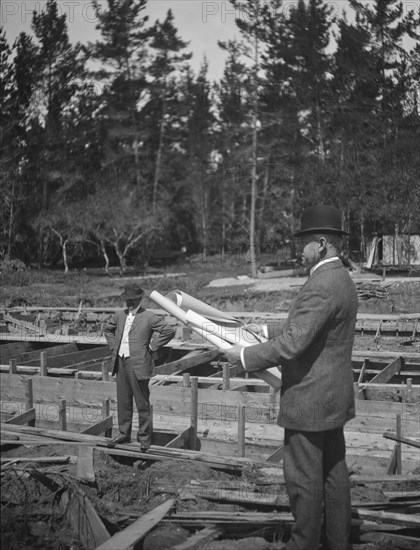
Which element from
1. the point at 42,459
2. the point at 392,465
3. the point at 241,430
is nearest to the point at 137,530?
the point at 42,459

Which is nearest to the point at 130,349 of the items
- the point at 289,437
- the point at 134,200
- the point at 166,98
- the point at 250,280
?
the point at 289,437

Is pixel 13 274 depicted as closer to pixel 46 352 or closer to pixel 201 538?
pixel 46 352

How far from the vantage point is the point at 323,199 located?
102 ft

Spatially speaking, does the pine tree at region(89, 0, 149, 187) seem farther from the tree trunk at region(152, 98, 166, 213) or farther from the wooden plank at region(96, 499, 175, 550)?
the wooden plank at region(96, 499, 175, 550)

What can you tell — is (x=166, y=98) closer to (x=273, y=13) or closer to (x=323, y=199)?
(x=273, y=13)

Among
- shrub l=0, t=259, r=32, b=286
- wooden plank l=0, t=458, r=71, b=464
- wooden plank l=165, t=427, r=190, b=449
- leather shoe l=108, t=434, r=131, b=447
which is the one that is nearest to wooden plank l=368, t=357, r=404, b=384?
wooden plank l=165, t=427, r=190, b=449

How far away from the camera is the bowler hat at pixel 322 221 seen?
3.55 m

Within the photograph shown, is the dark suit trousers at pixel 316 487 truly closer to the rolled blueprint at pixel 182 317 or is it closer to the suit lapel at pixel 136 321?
the rolled blueprint at pixel 182 317

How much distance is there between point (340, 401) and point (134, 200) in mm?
37082

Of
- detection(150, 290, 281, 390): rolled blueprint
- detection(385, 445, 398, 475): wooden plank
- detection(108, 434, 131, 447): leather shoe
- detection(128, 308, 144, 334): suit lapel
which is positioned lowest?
detection(385, 445, 398, 475): wooden plank

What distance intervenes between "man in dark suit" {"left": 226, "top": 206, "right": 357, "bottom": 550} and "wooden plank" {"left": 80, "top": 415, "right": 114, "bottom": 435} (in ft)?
11.4

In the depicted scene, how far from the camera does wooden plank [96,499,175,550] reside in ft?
12.2

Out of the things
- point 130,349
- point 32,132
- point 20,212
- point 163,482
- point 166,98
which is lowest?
point 163,482

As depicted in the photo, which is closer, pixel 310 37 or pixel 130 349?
pixel 130 349
